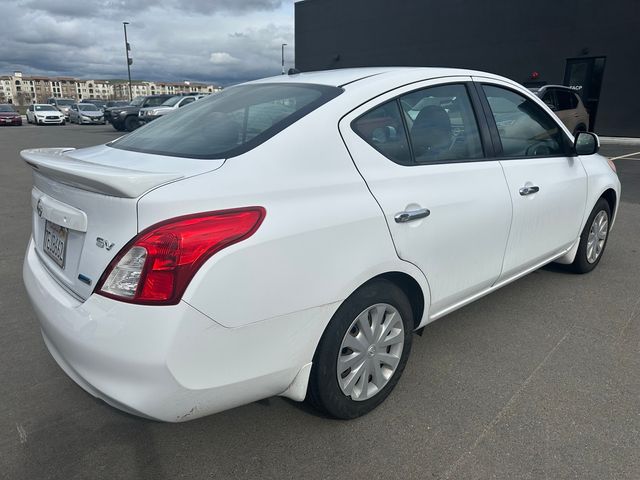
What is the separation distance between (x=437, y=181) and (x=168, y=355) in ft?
5.09

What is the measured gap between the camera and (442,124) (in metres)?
2.69

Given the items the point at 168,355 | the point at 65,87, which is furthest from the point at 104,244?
the point at 65,87

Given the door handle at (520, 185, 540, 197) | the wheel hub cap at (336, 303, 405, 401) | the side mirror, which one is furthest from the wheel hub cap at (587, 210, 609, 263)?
the wheel hub cap at (336, 303, 405, 401)

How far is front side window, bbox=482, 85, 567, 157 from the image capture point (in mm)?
3014

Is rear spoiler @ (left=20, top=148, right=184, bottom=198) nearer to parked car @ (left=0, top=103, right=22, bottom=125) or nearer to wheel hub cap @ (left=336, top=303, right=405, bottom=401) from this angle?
wheel hub cap @ (left=336, top=303, right=405, bottom=401)

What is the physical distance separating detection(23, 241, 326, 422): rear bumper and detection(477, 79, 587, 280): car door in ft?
5.91

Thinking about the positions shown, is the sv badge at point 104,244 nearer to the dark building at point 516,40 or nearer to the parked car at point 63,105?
the dark building at point 516,40

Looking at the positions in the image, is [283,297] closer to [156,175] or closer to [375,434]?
[156,175]

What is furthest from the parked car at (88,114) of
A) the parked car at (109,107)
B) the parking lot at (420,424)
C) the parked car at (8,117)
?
the parking lot at (420,424)

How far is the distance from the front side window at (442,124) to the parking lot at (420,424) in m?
1.22

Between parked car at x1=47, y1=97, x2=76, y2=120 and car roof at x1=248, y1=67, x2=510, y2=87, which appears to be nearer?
car roof at x1=248, y1=67, x2=510, y2=87

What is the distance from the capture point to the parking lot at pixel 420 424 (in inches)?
79.4

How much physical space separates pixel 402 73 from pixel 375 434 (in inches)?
72.7

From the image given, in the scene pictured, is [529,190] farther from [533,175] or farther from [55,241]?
[55,241]
